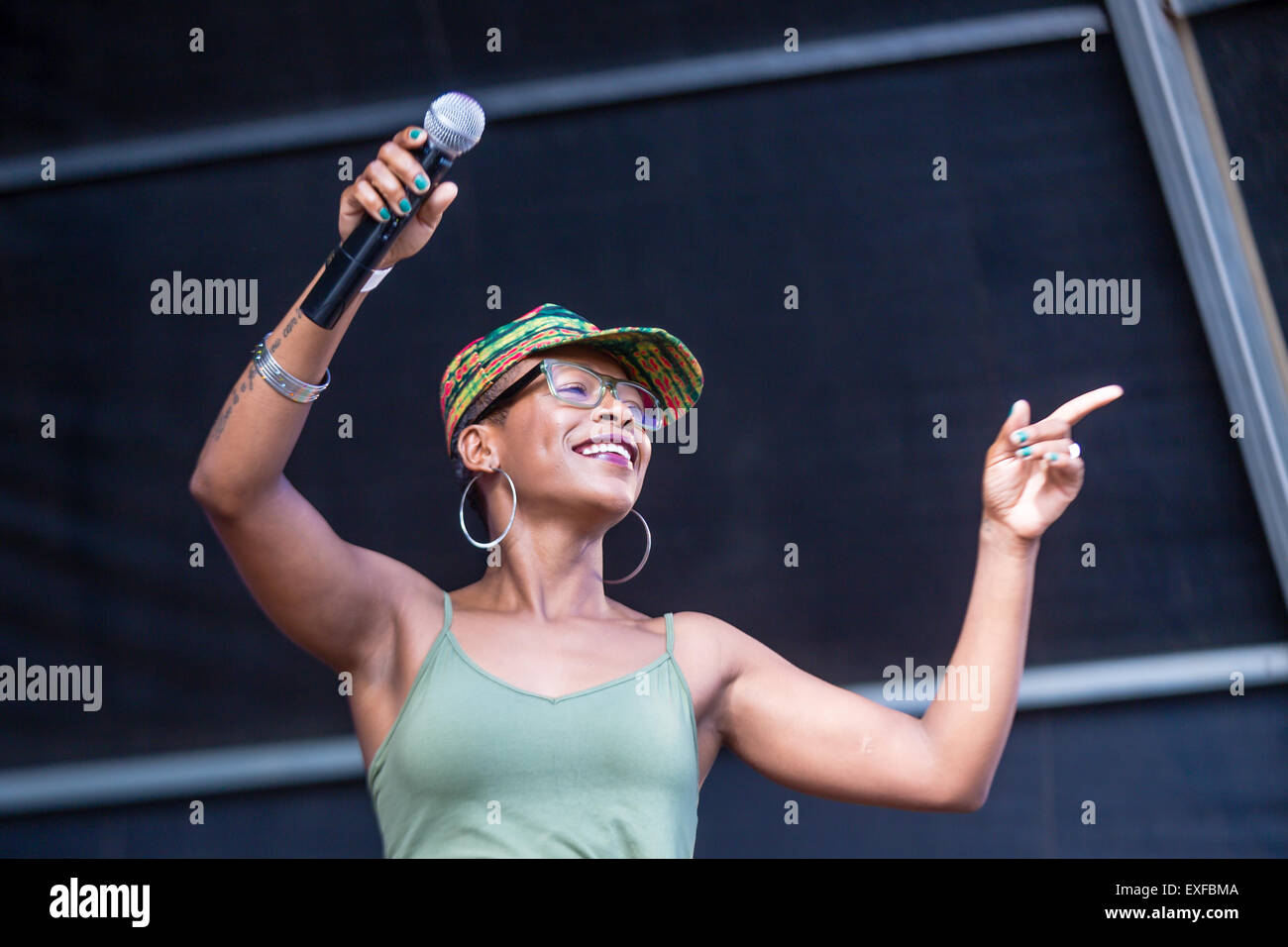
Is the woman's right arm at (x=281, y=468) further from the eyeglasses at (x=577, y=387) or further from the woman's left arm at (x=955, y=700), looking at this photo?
the woman's left arm at (x=955, y=700)

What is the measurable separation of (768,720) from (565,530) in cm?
48

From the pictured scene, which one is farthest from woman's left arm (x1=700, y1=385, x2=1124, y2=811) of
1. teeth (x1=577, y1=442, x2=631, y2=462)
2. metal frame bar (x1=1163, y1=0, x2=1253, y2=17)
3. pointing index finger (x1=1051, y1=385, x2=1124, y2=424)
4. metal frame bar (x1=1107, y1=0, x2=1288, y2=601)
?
metal frame bar (x1=1163, y1=0, x2=1253, y2=17)

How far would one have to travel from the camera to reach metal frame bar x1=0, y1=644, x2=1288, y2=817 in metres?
3.07

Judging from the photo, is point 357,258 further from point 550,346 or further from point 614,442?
point 614,442

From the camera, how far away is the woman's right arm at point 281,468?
1.94 m

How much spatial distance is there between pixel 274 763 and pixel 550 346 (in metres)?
1.36

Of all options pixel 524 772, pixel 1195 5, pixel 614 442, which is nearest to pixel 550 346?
pixel 614 442

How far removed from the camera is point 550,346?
7.80 feet

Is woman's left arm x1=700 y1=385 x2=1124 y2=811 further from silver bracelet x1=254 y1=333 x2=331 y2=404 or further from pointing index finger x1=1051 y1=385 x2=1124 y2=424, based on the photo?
silver bracelet x1=254 y1=333 x2=331 y2=404

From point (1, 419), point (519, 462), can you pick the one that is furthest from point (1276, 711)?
point (1, 419)

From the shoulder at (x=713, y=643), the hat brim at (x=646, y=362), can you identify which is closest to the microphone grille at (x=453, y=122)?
the hat brim at (x=646, y=362)

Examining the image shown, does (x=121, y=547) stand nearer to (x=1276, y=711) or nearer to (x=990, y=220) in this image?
(x=990, y=220)

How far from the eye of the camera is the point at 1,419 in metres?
3.24

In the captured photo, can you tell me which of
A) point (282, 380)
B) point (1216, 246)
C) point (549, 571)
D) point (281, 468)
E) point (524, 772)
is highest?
point (1216, 246)
